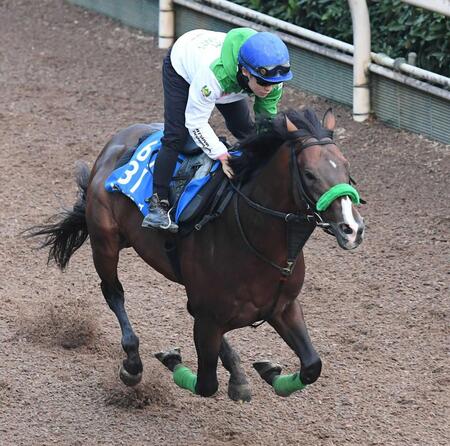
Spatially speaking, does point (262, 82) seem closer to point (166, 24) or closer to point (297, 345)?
point (297, 345)

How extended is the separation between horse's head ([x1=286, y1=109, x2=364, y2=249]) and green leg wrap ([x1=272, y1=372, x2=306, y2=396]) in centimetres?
107

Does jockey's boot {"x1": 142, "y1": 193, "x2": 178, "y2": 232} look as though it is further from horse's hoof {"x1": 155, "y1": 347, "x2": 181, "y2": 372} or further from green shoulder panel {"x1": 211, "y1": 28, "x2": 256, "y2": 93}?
horse's hoof {"x1": 155, "y1": 347, "x2": 181, "y2": 372}

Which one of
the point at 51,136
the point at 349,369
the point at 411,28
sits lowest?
the point at 51,136

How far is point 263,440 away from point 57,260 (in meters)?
1.99

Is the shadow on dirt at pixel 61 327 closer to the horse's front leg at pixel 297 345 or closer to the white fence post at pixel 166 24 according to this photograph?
the horse's front leg at pixel 297 345

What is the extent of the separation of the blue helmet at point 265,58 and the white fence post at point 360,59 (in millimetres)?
3856

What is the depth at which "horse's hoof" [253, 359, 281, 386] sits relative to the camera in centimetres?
595

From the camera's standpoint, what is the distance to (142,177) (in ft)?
19.9

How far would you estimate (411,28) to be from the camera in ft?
30.2

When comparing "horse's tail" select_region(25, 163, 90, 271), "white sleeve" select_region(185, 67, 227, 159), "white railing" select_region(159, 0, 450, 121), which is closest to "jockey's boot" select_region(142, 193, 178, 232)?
"white sleeve" select_region(185, 67, 227, 159)

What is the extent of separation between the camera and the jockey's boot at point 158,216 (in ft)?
18.7

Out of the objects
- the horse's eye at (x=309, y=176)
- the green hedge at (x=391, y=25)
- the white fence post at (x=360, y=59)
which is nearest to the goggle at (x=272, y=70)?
the horse's eye at (x=309, y=176)

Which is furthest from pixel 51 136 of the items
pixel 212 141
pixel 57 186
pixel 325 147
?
pixel 325 147

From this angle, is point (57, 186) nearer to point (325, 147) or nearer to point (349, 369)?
point (349, 369)
